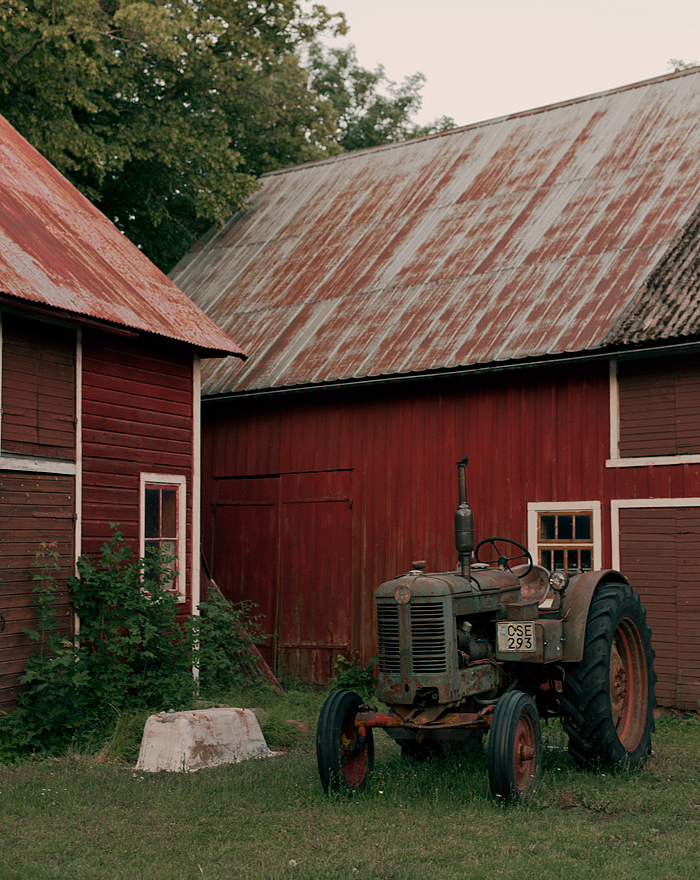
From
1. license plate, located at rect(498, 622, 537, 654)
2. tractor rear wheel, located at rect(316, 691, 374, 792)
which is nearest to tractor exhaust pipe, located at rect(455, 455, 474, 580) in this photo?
license plate, located at rect(498, 622, 537, 654)

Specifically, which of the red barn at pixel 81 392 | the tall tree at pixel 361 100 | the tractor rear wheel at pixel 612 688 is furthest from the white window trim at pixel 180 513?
the tall tree at pixel 361 100

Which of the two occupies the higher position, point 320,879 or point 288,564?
point 288,564

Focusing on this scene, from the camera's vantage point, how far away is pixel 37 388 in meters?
10.2

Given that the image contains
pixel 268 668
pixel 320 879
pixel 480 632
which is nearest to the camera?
pixel 320 879

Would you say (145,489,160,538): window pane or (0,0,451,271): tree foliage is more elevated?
(0,0,451,271): tree foliage

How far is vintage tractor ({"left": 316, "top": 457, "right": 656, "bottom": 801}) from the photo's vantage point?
22.3ft

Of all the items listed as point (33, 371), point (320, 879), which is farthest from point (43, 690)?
point (320, 879)

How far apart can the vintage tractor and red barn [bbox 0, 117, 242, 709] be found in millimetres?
4043

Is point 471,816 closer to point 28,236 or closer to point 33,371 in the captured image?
point 33,371

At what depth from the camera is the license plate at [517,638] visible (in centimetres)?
711

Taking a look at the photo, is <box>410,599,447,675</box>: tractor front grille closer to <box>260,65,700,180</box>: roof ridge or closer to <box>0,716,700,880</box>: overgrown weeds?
<box>0,716,700,880</box>: overgrown weeds

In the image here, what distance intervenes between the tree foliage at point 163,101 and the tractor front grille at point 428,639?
40.5ft

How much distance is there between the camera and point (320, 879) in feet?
17.1

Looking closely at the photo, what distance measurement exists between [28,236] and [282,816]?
22.6 feet
